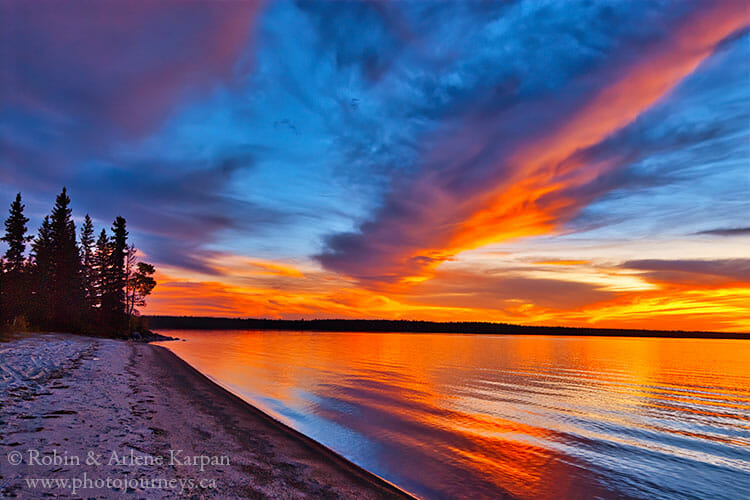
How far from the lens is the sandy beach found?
7.62 metres

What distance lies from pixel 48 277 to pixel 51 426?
6036 centimetres

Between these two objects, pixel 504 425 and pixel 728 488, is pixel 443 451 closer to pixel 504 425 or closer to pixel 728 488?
pixel 504 425

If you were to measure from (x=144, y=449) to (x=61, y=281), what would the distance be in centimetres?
6175

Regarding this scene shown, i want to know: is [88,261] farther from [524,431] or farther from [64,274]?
[524,431]

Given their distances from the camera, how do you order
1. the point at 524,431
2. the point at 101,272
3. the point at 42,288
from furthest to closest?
the point at 101,272
the point at 42,288
the point at 524,431

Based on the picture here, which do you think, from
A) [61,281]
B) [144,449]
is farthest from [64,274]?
[144,449]

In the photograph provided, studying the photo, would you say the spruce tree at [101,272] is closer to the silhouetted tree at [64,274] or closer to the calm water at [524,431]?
the silhouetted tree at [64,274]

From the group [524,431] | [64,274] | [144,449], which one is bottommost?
[524,431]

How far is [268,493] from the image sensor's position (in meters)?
8.60

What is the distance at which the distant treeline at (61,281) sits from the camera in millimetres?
52875

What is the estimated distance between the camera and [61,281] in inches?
2203

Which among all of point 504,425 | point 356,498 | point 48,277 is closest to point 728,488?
point 504,425

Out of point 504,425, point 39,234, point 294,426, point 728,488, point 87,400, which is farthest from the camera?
point 39,234

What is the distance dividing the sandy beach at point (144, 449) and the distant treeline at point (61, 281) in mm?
41328
